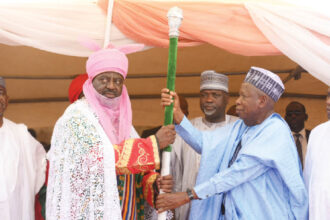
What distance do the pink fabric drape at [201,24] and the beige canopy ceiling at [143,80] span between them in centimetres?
115

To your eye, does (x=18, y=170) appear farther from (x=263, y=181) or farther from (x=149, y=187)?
(x=263, y=181)

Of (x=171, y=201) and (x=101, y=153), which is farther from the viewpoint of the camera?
(x=171, y=201)

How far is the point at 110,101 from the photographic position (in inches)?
151

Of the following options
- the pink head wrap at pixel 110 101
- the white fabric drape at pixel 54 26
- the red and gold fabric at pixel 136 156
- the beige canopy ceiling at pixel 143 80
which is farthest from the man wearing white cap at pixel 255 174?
→ the beige canopy ceiling at pixel 143 80

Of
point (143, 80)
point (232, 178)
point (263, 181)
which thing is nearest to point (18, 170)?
point (232, 178)

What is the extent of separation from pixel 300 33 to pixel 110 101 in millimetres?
1747

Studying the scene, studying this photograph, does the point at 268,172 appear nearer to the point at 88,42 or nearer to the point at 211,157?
the point at 211,157

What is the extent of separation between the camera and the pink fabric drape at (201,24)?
4.18 metres

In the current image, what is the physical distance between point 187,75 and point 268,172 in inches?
110

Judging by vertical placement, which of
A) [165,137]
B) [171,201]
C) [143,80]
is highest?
[143,80]

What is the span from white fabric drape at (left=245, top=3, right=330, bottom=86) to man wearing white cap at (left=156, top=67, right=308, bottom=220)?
37 centimetres

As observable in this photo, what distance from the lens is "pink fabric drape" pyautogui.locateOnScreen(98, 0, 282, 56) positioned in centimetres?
418

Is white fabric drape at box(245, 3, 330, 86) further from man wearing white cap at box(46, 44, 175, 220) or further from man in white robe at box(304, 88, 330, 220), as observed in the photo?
man wearing white cap at box(46, 44, 175, 220)

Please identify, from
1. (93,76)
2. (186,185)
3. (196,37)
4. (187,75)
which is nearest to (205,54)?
(187,75)
